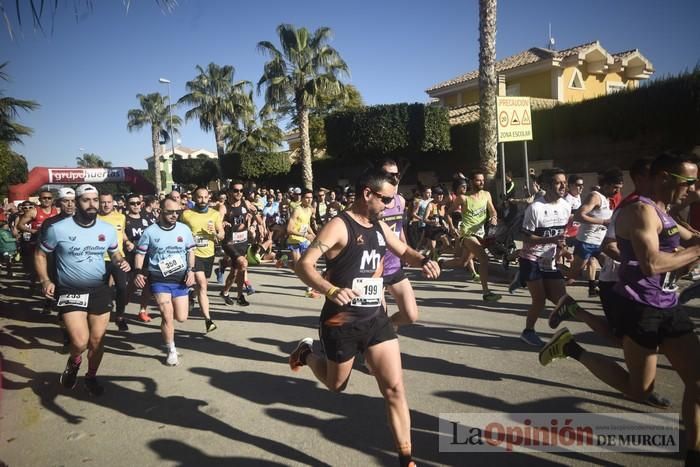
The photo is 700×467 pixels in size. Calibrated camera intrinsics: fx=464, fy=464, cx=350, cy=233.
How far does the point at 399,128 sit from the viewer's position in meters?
21.7

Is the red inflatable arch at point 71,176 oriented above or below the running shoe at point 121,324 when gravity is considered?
above

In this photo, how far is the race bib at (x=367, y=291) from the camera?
3102 millimetres

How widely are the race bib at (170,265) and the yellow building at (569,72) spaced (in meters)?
22.2

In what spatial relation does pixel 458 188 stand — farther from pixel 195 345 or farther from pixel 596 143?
pixel 596 143

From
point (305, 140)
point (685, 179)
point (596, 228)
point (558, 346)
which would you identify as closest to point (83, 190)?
point (558, 346)

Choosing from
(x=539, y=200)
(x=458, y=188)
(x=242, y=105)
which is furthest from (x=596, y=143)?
(x=242, y=105)

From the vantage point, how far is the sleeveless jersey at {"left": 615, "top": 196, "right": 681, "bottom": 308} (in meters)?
2.98

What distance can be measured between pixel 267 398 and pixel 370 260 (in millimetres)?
1879

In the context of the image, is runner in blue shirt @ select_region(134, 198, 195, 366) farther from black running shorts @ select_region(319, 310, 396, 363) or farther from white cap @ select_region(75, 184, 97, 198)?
black running shorts @ select_region(319, 310, 396, 363)

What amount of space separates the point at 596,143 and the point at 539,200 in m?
13.8

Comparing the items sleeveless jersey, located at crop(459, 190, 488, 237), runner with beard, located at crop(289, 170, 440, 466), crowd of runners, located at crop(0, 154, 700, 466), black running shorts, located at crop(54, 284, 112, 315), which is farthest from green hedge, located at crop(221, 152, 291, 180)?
runner with beard, located at crop(289, 170, 440, 466)

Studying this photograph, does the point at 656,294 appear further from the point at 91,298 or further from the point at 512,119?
the point at 512,119

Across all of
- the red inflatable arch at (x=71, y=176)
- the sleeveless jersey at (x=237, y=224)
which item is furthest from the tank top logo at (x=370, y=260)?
the red inflatable arch at (x=71, y=176)

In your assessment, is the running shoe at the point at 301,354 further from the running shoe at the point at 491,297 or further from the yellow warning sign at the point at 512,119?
the yellow warning sign at the point at 512,119
